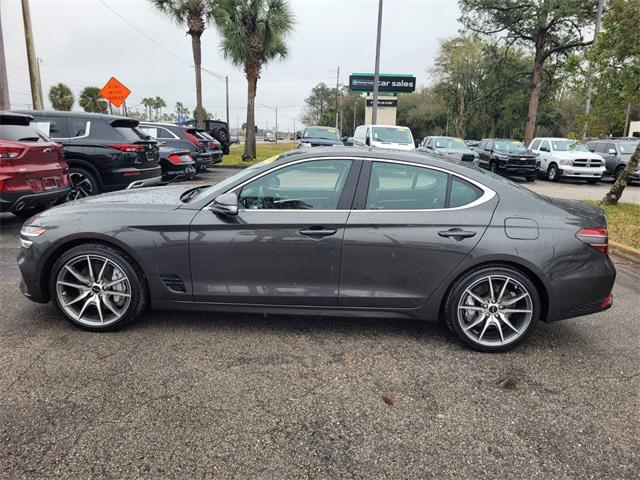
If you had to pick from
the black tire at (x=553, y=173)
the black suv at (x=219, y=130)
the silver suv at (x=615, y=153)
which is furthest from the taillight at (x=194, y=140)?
the silver suv at (x=615, y=153)

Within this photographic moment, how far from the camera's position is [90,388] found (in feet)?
9.14

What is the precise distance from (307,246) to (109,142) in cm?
622

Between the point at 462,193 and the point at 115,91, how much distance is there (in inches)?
557

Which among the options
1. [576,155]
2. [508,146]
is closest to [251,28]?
[508,146]

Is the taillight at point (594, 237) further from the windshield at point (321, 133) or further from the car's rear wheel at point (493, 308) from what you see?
the windshield at point (321, 133)

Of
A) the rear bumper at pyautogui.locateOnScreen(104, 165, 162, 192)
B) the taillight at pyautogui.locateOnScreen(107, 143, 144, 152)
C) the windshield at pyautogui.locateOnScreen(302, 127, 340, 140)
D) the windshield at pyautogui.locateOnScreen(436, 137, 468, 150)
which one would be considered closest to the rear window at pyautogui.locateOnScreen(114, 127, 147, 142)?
the taillight at pyautogui.locateOnScreen(107, 143, 144, 152)

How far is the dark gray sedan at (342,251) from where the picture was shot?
10.9ft

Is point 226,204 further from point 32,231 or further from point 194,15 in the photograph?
point 194,15

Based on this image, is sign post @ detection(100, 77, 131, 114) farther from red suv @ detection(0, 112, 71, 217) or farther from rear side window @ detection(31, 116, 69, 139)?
red suv @ detection(0, 112, 71, 217)

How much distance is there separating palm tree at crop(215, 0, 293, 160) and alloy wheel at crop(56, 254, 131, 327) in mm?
18302

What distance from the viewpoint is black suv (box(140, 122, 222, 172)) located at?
40.3 ft

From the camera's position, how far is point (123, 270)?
11.3ft

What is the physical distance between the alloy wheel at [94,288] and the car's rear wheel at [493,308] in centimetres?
257

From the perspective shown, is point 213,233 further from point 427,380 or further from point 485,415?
point 485,415
